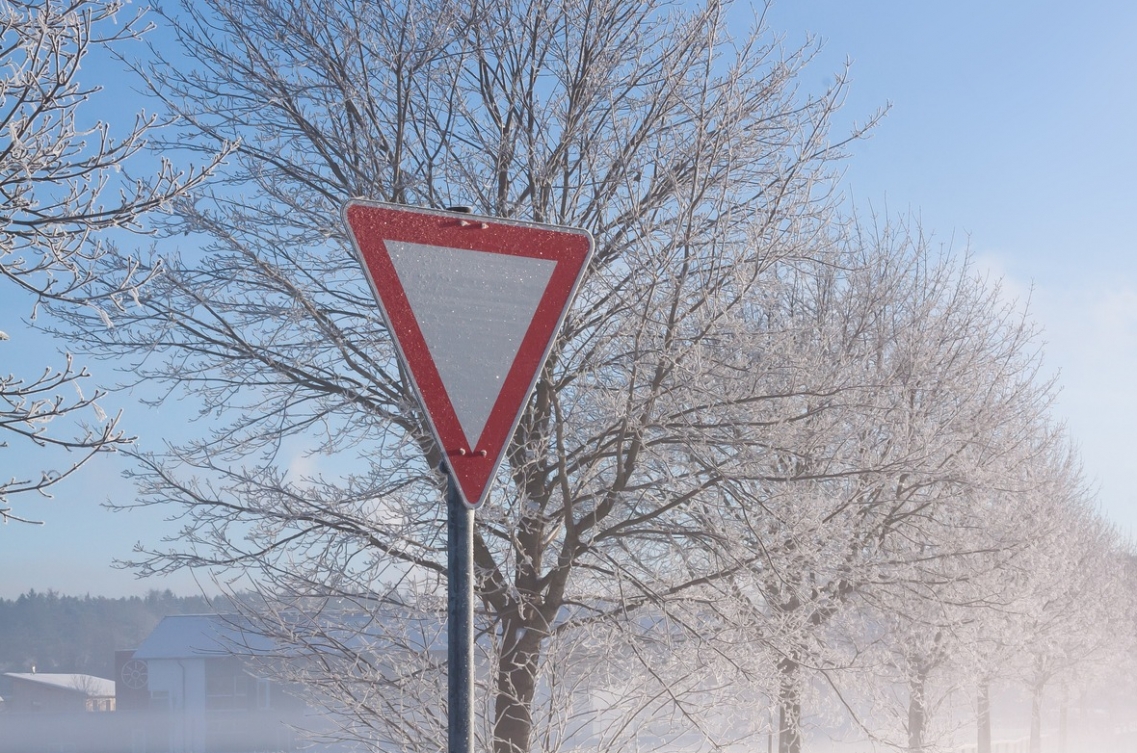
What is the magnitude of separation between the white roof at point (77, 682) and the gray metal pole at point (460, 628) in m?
64.2

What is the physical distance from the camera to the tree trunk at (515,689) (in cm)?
569

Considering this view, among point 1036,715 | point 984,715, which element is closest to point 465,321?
point 984,715

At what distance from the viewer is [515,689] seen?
5.70 meters

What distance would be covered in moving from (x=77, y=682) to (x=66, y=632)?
3.06 m

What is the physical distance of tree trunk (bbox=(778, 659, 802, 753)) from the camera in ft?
23.6

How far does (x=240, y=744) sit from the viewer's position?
3538cm

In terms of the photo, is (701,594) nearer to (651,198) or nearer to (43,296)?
(651,198)

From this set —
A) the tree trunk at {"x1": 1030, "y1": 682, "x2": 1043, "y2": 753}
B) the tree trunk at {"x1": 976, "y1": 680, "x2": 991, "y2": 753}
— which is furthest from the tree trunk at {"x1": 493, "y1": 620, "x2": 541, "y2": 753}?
the tree trunk at {"x1": 1030, "y1": 682, "x2": 1043, "y2": 753}

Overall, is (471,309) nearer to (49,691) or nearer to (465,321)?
(465,321)

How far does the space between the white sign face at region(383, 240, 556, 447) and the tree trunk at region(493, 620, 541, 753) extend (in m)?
3.74

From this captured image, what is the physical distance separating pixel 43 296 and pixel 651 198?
3.31 meters

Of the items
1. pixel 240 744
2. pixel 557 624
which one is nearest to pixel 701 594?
pixel 557 624

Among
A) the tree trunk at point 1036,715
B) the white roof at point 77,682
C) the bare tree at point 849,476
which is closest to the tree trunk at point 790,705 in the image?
the bare tree at point 849,476

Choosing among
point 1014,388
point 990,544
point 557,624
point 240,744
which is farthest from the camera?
point 240,744
